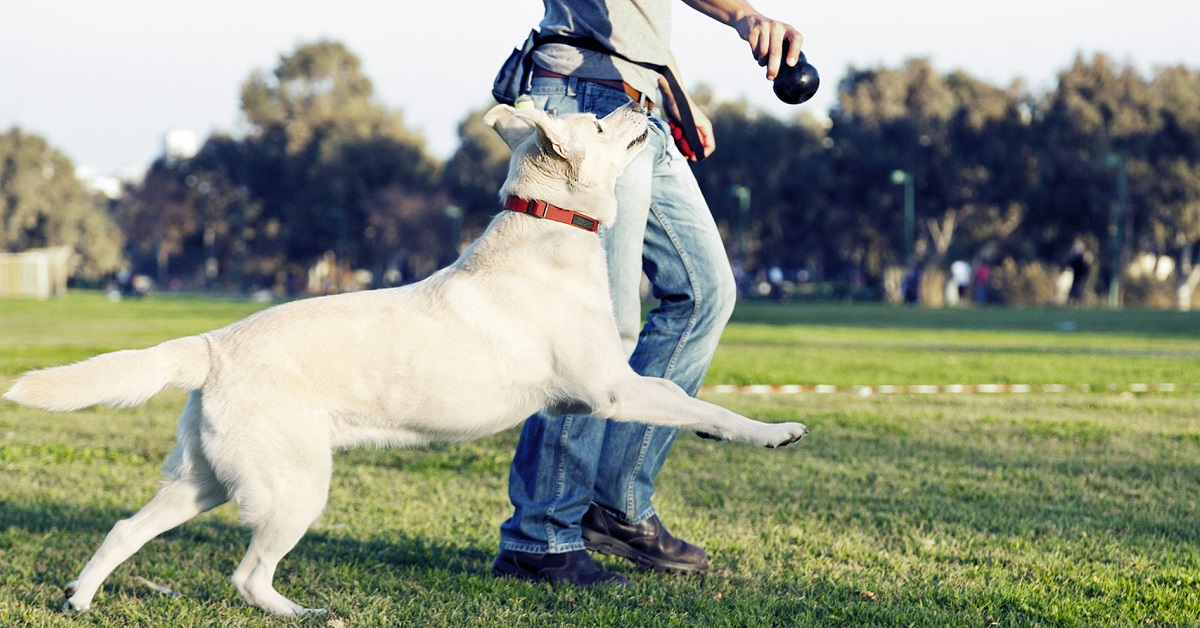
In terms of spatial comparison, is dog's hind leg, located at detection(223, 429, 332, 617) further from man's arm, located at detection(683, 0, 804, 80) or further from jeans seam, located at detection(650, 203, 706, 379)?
man's arm, located at detection(683, 0, 804, 80)

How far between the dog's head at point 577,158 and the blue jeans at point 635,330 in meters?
0.20

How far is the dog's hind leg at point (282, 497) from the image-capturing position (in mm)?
3488

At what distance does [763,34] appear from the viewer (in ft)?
13.5

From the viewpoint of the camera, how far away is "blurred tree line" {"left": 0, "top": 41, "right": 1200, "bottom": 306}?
4834cm

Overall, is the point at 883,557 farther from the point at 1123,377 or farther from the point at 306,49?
the point at 306,49

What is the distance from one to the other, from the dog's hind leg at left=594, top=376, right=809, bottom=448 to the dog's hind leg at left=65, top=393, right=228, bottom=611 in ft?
4.07

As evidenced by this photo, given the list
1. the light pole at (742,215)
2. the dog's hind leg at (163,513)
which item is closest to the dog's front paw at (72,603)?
the dog's hind leg at (163,513)

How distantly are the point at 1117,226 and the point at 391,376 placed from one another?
159ft

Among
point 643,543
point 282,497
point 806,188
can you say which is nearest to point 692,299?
point 643,543

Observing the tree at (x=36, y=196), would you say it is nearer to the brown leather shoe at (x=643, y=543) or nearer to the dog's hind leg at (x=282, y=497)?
the brown leather shoe at (x=643, y=543)

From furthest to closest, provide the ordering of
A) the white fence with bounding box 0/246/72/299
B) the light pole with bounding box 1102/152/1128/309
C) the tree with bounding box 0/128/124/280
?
the tree with bounding box 0/128/124/280, the white fence with bounding box 0/246/72/299, the light pole with bounding box 1102/152/1128/309

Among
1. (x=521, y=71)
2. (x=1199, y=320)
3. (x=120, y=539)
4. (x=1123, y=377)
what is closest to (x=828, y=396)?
(x=1123, y=377)

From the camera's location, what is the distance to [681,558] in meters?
4.31

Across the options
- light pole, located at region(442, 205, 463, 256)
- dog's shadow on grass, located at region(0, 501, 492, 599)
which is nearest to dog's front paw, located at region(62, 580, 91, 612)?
dog's shadow on grass, located at region(0, 501, 492, 599)
